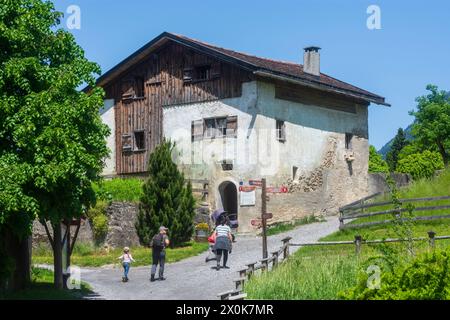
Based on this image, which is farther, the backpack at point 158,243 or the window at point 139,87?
the window at point 139,87

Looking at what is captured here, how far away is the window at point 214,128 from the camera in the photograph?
37000 millimetres

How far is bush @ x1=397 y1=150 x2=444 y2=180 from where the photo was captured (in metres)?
55.8

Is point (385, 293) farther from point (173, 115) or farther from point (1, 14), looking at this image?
point (173, 115)

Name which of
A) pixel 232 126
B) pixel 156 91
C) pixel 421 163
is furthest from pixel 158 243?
pixel 421 163

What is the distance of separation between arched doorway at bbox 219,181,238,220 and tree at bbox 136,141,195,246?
4.08 metres

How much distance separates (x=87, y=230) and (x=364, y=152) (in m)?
15.6

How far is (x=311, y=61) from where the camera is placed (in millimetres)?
41844

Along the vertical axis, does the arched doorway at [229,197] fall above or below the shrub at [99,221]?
above

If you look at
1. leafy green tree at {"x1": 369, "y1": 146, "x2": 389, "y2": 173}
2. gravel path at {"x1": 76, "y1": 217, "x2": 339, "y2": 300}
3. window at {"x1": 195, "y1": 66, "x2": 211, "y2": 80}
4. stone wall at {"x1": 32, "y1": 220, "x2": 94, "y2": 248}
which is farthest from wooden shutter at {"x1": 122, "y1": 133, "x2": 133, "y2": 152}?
leafy green tree at {"x1": 369, "y1": 146, "x2": 389, "y2": 173}

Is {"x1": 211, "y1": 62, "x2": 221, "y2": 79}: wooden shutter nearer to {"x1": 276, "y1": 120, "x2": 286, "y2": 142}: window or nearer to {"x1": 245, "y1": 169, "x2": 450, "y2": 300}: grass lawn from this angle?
{"x1": 276, "y1": 120, "x2": 286, "y2": 142}: window

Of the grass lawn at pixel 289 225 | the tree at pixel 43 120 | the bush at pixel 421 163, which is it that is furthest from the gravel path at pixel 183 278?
the bush at pixel 421 163

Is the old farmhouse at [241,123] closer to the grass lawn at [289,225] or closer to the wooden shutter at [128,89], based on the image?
the wooden shutter at [128,89]

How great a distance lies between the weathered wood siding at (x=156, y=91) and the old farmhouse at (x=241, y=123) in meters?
0.04
